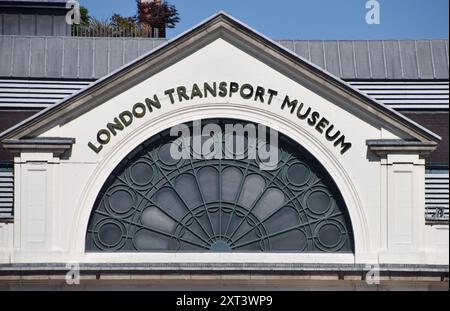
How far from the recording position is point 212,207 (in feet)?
160

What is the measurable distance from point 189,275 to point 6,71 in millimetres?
11521

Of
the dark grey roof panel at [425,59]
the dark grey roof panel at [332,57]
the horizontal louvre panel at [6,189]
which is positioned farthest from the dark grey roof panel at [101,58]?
the dark grey roof panel at [425,59]

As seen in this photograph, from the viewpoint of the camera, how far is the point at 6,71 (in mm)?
55406

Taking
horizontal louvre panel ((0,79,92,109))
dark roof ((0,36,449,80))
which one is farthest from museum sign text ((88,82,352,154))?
dark roof ((0,36,449,80))

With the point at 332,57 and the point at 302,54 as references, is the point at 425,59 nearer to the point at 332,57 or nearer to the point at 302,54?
the point at 332,57

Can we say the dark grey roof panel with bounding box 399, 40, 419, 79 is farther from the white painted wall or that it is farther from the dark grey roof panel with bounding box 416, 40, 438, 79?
the white painted wall

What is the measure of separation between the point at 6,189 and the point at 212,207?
23.4ft

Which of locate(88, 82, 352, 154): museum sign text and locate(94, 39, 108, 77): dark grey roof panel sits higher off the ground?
locate(94, 39, 108, 77): dark grey roof panel

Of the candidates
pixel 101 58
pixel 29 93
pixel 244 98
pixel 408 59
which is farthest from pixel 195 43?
pixel 408 59

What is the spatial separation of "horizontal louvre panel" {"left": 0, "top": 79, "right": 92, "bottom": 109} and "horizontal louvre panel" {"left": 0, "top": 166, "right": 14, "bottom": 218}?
3.02 meters

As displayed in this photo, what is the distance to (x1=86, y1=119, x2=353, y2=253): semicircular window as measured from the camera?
48.7 m

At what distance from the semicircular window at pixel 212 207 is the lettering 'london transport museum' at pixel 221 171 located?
4cm

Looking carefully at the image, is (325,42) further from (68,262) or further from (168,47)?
(68,262)
